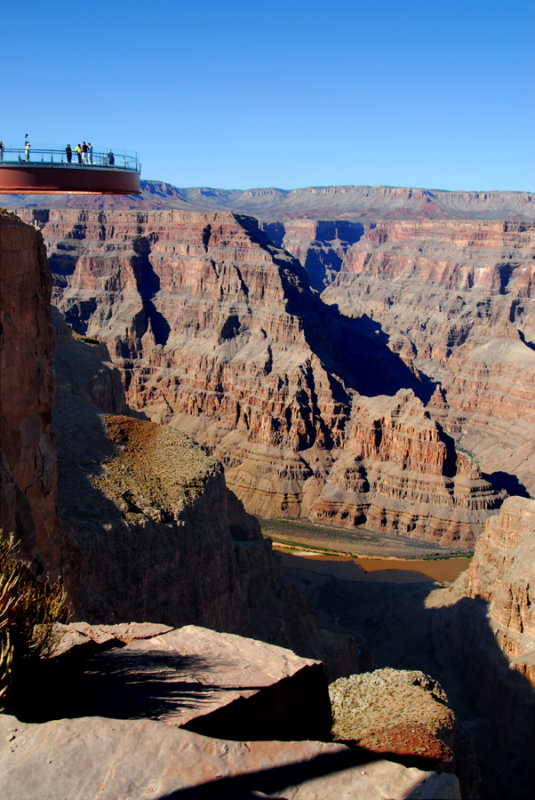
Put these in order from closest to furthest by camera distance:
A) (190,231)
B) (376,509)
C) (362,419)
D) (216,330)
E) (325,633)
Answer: (325,633), (376,509), (362,419), (216,330), (190,231)

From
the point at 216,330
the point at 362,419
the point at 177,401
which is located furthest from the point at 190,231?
the point at 362,419

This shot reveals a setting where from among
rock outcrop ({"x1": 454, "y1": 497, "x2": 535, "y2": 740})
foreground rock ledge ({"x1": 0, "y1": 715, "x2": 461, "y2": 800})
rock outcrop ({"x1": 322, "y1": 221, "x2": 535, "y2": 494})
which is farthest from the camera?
rock outcrop ({"x1": 322, "y1": 221, "x2": 535, "y2": 494})

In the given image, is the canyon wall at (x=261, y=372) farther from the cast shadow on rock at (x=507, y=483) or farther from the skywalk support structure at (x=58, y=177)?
the skywalk support structure at (x=58, y=177)

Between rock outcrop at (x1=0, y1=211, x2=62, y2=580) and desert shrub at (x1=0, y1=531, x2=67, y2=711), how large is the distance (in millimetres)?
5919

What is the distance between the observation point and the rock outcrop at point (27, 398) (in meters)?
21.2

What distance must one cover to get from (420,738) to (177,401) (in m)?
120

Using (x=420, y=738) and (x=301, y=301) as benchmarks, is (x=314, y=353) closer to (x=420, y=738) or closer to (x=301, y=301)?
(x=301, y=301)

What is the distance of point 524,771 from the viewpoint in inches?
1606

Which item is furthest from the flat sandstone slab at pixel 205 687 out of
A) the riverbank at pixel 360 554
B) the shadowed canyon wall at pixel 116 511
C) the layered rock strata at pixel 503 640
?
the riverbank at pixel 360 554

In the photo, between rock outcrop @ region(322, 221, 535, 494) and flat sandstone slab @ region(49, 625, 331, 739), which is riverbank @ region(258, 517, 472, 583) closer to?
rock outcrop @ region(322, 221, 535, 494)

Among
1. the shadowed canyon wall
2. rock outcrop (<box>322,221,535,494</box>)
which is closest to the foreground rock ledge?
the shadowed canyon wall

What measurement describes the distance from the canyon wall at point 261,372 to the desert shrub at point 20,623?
8373cm

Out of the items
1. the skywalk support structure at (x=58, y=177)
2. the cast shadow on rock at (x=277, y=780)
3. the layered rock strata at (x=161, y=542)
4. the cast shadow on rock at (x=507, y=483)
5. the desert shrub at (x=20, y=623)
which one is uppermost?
the skywalk support structure at (x=58, y=177)

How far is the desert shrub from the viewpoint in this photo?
11555 mm
